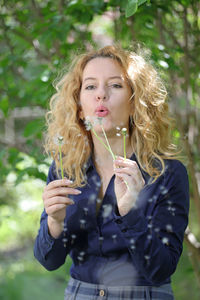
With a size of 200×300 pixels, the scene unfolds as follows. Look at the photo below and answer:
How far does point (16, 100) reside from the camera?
90.7 inches

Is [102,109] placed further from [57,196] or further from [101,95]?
[57,196]

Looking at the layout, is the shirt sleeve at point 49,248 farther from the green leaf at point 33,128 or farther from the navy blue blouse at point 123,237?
the green leaf at point 33,128

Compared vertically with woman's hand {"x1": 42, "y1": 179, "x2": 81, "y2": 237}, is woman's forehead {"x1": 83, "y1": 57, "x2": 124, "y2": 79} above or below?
above

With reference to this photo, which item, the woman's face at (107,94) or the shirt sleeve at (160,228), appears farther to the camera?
the woman's face at (107,94)

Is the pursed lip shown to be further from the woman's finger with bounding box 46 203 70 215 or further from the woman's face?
the woman's finger with bounding box 46 203 70 215

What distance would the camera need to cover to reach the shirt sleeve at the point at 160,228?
3.74 feet

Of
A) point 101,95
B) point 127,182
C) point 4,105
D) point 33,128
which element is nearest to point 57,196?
point 127,182

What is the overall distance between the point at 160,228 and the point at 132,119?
387 millimetres

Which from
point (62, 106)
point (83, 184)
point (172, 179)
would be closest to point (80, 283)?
point (83, 184)

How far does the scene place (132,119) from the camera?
1.44 m

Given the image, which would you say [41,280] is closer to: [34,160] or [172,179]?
[34,160]

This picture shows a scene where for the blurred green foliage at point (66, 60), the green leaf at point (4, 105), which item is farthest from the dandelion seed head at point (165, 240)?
the green leaf at point (4, 105)

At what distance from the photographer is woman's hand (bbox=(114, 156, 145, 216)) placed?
107 centimetres

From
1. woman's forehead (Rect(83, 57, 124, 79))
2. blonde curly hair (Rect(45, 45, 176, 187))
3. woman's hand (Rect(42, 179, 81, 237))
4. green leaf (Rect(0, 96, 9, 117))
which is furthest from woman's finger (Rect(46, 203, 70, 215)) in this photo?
green leaf (Rect(0, 96, 9, 117))
